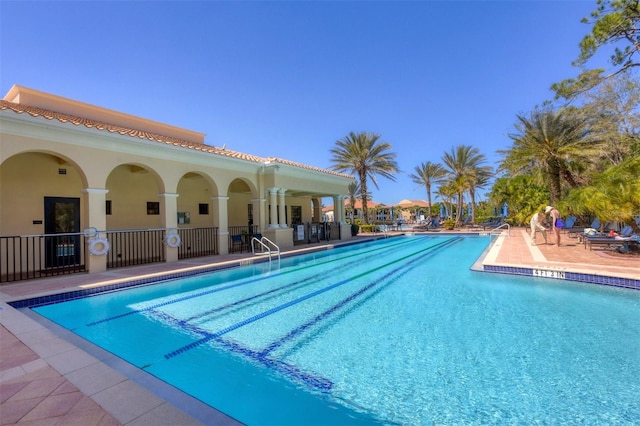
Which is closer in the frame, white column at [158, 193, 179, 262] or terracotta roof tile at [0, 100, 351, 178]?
terracotta roof tile at [0, 100, 351, 178]

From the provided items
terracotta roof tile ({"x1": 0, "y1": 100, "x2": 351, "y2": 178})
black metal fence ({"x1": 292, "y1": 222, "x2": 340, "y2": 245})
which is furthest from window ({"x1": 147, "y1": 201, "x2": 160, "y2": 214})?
black metal fence ({"x1": 292, "y1": 222, "x2": 340, "y2": 245})

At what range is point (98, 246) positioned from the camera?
8945 mm

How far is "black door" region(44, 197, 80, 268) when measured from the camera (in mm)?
9852

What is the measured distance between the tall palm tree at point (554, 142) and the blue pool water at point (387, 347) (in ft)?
46.7

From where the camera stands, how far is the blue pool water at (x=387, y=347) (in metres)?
2.92

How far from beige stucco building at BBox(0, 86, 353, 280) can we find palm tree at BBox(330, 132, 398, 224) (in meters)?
9.08

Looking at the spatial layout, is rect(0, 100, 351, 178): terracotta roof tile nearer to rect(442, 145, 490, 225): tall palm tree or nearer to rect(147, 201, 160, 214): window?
rect(147, 201, 160, 214): window

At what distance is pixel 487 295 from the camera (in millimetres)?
6695

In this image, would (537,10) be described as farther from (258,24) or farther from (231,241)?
(231,241)

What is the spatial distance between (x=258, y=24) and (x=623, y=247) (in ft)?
52.0

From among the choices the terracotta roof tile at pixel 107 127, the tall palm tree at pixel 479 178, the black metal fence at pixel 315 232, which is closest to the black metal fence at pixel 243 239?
the black metal fence at pixel 315 232

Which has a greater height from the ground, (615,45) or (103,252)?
(615,45)

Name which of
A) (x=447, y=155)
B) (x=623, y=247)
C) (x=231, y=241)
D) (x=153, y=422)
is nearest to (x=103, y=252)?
(x=231, y=241)

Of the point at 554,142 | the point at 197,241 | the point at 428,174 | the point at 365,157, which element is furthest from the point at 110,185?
the point at 428,174
